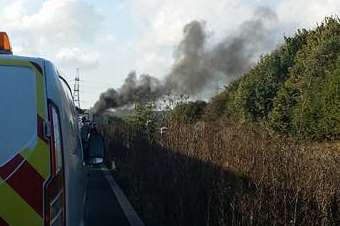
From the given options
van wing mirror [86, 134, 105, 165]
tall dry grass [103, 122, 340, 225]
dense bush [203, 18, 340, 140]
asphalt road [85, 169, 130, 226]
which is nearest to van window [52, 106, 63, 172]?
van wing mirror [86, 134, 105, 165]

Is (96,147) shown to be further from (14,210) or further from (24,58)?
(14,210)

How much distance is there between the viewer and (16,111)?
4.00m

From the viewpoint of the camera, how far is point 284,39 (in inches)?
1275

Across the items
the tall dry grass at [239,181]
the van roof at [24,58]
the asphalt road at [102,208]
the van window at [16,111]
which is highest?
the van roof at [24,58]

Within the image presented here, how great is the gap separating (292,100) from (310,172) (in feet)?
57.6

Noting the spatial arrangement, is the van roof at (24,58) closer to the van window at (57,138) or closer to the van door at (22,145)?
the van door at (22,145)

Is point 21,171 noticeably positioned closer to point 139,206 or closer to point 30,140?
point 30,140

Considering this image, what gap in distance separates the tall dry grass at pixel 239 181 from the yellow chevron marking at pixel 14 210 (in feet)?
11.8

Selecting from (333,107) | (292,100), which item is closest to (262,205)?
(333,107)

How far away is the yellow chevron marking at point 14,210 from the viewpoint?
3.83 metres

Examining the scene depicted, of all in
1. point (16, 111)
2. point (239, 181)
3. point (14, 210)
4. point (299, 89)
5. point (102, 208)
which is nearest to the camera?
point (14, 210)

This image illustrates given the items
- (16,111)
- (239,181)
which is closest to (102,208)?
(239,181)

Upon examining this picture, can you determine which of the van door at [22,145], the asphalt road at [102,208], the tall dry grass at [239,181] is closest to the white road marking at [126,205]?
the asphalt road at [102,208]

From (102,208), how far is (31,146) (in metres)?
8.51
